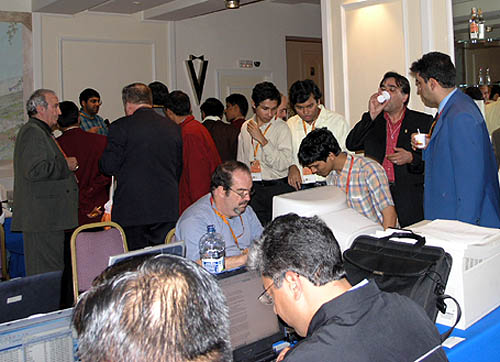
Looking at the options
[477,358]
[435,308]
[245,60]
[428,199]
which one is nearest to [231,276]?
[435,308]

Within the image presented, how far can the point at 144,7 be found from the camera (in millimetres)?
7445

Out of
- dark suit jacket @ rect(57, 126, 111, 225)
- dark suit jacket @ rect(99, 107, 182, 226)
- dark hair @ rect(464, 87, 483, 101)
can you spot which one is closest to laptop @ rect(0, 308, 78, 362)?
dark suit jacket @ rect(99, 107, 182, 226)

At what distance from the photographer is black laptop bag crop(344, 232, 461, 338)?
1900 millimetres

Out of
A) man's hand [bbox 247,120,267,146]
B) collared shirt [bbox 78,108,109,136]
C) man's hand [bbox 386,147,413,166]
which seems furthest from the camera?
collared shirt [bbox 78,108,109,136]

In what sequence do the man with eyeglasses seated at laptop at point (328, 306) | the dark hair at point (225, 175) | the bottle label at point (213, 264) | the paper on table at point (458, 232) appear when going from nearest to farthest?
the man with eyeglasses seated at laptop at point (328, 306) < the paper on table at point (458, 232) < the bottle label at point (213, 264) < the dark hair at point (225, 175)

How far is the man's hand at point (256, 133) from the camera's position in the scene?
4.43 m

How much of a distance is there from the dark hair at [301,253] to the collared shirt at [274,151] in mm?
2754

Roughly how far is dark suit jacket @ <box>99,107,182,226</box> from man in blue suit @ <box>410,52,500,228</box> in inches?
68.5

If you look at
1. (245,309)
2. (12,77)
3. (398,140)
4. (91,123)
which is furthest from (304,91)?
(12,77)

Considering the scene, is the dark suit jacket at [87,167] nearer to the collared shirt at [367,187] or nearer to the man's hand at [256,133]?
the man's hand at [256,133]

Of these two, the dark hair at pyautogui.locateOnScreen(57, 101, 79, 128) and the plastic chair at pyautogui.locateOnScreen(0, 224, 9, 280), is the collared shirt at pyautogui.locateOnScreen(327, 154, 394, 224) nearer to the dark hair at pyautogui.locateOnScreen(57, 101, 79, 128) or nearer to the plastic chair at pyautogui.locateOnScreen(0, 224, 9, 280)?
the dark hair at pyautogui.locateOnScreen(57, 101, 79, 128)

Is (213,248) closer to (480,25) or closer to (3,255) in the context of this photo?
(3,255)

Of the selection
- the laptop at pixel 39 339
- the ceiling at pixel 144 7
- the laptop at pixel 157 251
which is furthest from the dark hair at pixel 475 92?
the laptop at pixel 39 339

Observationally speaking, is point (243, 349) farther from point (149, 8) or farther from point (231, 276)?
point (149, 8)
